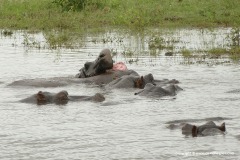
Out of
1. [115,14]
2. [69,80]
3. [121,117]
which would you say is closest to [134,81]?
[69,80]

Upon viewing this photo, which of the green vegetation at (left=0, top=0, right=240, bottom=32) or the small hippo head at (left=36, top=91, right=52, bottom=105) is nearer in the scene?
the small hippo head at (left=36, top=91, right=52, bottom=105)

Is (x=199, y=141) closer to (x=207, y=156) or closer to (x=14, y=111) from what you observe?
(x=207, y=156)

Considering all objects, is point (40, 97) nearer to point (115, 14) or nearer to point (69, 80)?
point (69, 80)

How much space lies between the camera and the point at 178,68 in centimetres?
1503

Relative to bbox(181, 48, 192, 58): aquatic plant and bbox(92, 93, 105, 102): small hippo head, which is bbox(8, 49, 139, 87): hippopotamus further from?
bbox(181, 48, 192, 58): aquatic plant

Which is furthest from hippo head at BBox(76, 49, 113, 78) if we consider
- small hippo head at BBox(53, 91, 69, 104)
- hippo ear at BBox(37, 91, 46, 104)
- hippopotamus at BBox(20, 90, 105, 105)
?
hippo ear at BBox(37, 91, 46, 104)

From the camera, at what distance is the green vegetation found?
877 inches

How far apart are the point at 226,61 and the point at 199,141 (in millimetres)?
7151

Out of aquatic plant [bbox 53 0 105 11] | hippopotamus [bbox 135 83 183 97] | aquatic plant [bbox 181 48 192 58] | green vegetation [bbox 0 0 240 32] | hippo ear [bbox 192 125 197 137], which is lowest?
hippo ear [bbox 192 125 197 137]

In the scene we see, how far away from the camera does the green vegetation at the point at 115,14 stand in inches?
877

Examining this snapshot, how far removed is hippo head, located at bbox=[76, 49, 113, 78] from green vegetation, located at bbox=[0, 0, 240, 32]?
8.28 metres

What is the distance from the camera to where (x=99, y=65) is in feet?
44.0

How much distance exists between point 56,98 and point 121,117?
1580 millimetres

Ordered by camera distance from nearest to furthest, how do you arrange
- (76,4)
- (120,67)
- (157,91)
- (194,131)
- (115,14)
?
(194,131) → (157,91) → (120,67) → (115,14) → (76,4)
